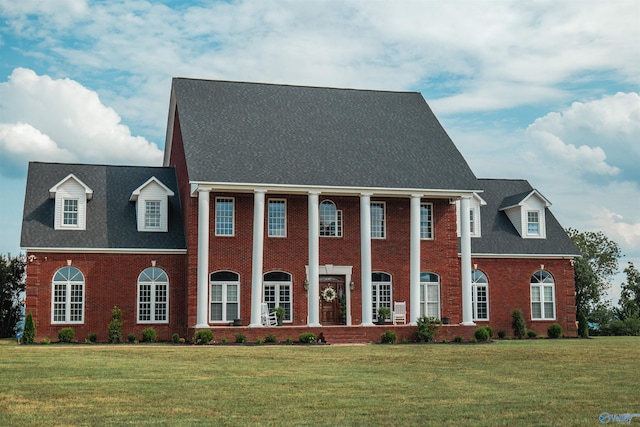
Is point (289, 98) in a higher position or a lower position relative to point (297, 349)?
higher

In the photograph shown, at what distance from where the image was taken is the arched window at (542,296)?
44094 mm

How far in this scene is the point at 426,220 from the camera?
41000 mm

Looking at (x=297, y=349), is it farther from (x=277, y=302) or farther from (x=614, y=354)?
(x=614, y=354)

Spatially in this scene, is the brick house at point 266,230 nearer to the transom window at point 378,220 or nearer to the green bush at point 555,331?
the transom window at point 378,220

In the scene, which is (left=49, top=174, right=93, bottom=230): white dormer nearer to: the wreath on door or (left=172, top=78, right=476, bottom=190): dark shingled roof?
(left=172, top=78, right=476, bottom=190): dark shingled roof

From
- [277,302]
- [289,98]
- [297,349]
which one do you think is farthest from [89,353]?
[289,98]

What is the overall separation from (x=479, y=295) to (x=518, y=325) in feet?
8.27

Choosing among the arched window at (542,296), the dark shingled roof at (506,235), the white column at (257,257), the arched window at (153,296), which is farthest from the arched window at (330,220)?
the arched window at (542,296)

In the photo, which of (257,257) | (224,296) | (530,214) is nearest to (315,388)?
(257,257)

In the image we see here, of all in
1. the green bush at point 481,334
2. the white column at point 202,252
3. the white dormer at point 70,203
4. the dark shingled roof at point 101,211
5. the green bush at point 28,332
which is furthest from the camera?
the white dormer at point 70,203

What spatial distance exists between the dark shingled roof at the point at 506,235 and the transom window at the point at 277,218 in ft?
35.3

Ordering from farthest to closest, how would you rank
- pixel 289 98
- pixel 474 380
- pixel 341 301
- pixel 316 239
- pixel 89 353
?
pixel 289 98, pixel 341 301, pixel 316 239, pixel 89 353, pixel 474 380

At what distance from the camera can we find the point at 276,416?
13930mm

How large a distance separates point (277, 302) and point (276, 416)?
2458 centimetres
